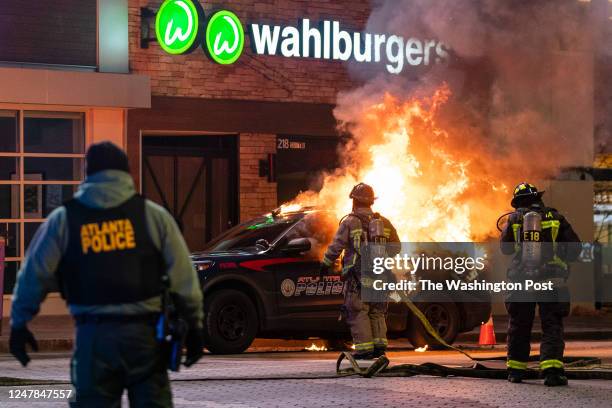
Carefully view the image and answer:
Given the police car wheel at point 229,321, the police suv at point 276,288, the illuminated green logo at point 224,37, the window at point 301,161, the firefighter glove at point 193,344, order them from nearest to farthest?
the firefighter glove at point 193,344 < the police car wheel at point 229,321 < the police suv at point 276,288 < the illuminated green logo at point 224,37 < the window at point 301,161

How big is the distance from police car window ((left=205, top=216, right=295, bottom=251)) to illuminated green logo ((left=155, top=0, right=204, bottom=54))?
20.9ft

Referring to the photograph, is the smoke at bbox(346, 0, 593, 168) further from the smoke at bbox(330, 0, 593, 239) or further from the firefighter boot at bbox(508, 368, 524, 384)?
A: the firefighter boot at bbox(508, 368, 524, 384)

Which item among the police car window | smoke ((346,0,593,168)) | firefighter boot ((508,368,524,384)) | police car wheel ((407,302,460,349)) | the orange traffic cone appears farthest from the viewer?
smoke ((346,0,593,168))

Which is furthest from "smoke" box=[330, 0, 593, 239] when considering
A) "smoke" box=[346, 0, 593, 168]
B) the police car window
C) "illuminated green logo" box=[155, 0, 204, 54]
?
the police car window

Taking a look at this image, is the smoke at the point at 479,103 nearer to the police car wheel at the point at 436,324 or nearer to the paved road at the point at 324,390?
the police car wheel at the point at 436,324

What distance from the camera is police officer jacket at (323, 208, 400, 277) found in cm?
1271

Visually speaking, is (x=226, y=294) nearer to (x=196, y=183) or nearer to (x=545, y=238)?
(x=545, y=238)

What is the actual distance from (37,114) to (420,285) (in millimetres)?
8127

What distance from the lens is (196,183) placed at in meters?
22.3

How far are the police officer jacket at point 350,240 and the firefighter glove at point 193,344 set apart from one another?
6.71 m

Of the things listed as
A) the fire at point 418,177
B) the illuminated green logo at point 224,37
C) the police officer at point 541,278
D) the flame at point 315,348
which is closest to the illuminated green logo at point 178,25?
the illuminated green logo at point 224,37

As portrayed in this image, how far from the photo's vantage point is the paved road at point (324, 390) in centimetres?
950

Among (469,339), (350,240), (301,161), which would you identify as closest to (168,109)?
(301,161)

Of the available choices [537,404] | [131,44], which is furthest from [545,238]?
[131,44]
